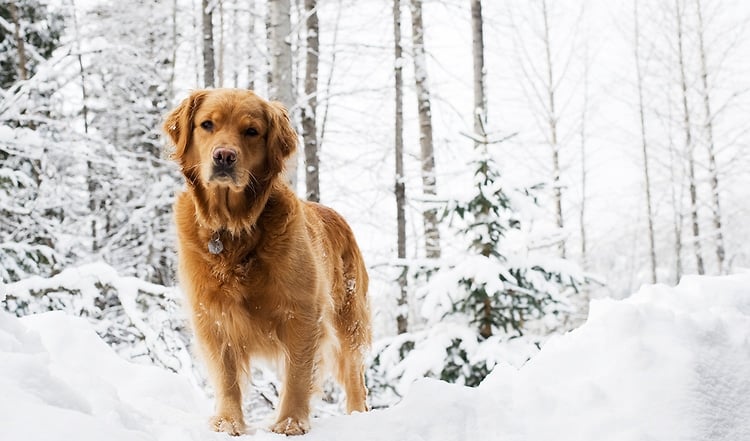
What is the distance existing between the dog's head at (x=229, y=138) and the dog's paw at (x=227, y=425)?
1023mm

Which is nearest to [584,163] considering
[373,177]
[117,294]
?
[373,177]

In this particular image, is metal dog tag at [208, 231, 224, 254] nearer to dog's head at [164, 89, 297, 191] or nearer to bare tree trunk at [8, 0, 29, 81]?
dog's head at [164, 89, 297, 191]

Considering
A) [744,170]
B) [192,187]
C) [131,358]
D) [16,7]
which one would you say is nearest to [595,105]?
[744,170]

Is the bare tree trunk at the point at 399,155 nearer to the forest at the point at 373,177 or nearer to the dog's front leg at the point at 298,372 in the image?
the forest at the point at 373,177

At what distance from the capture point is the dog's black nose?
2701 mm

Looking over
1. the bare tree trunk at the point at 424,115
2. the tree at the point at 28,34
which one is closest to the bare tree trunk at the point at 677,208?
the bare tree trunk at the point at 424,115

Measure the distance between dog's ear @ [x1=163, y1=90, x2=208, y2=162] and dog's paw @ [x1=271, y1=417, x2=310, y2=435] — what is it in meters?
1.37

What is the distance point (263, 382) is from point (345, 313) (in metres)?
2.52

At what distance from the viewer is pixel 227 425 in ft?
8.54

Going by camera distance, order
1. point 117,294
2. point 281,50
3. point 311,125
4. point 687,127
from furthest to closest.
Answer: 1. point 687,127
2. point 311,125
3. point 281,50
4. point 117,294

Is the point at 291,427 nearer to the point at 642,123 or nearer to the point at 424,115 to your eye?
the point at 424,115

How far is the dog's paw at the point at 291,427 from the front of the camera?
253cm

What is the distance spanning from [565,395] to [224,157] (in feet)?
5.61

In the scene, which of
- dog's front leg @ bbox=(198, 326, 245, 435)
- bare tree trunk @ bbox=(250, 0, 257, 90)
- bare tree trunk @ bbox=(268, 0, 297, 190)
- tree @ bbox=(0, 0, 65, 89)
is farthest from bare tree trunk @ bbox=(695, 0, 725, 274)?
dog's front leg @ bbox=(198, 326, 245, 435)
